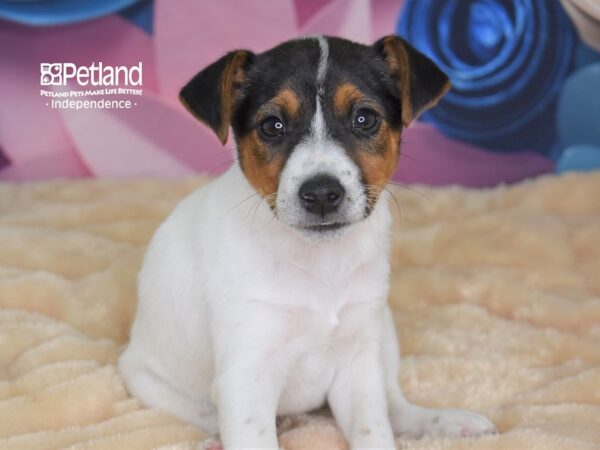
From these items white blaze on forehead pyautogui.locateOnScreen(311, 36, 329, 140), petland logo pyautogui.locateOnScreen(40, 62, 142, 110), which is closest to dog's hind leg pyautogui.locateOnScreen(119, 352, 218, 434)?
white blaze on forehead pyautogui.locateOnScreen(311, 36, 329, 140)

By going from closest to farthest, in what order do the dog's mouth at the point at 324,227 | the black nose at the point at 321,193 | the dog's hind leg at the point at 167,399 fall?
the black nose at the point at 321,193, the dog's mouth at the point at 324,227, the dog's hind leg at the point at 167,399

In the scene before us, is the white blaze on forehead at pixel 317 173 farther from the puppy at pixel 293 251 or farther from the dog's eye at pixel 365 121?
the dog's eye at pixel 365 121

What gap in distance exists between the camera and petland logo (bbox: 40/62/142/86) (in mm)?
7184

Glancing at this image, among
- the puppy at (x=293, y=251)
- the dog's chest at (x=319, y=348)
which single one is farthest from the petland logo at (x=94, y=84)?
the dog's chest at (x=319, y=348)

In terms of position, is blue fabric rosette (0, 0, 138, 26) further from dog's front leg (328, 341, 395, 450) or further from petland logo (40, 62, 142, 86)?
dog's front leg (328, 341, 395, 450)

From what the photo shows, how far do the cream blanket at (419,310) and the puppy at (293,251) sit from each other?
0.26m

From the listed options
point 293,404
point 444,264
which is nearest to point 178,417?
point 293,404

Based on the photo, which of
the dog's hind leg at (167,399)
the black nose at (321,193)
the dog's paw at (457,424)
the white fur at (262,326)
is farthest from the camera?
the dog's hind leg at (167,399)

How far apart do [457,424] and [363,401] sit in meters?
0.46

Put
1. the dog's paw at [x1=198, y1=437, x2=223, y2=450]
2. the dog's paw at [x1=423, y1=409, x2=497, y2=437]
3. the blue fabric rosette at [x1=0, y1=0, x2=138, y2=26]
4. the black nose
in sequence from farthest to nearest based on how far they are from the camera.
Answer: the blue fabric rosette at [x1=0, y1=0, x2=138, y2=26]
the dog's paw at [x1=423, y1=409, x2=497, y2=437]
the dog's paw at [x1=198, y1=437, x2=223, y2=450]
the black nose

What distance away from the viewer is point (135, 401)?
A: 13.9 ft

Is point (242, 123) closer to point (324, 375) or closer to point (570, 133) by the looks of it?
point (324, 375)

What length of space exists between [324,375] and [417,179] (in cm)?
388

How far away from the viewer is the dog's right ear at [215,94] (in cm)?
Answer: 366
